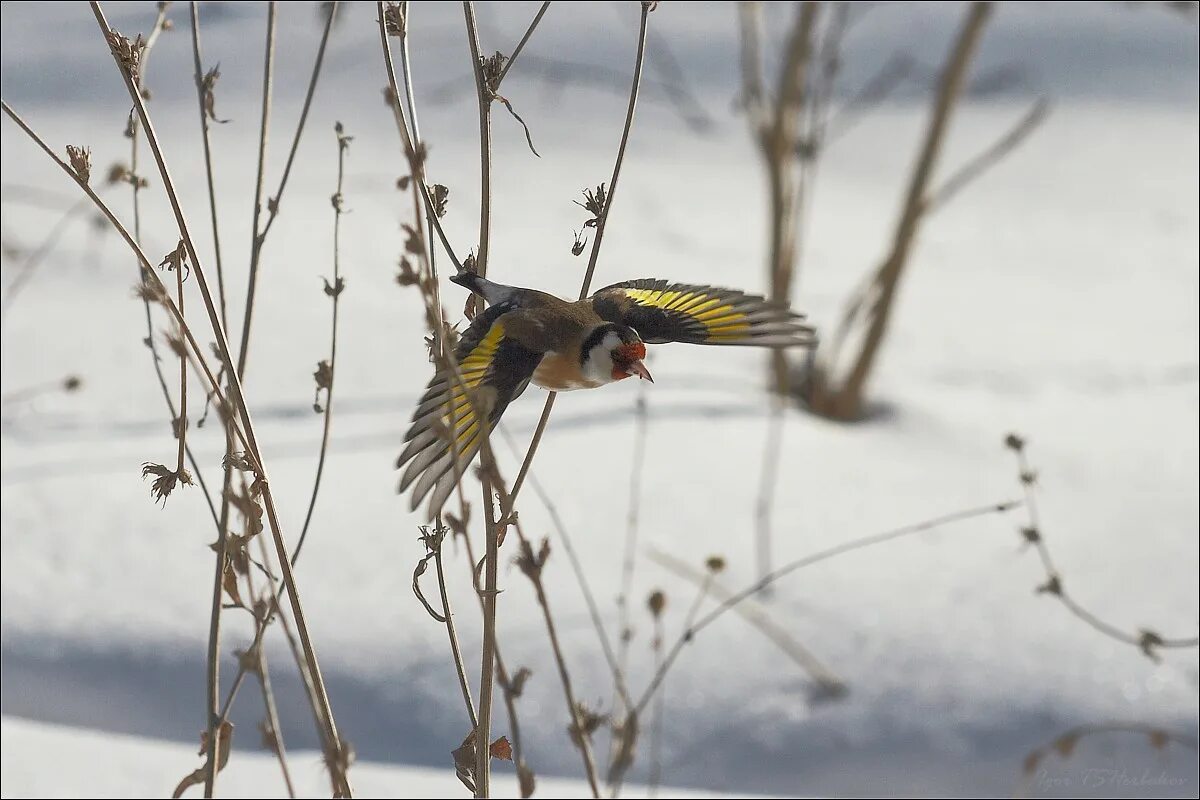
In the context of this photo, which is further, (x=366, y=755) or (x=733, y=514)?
(x=733, y=514)

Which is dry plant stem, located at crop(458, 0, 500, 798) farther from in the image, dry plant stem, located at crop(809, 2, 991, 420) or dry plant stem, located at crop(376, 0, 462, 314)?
dry plant stem, located at crop(809, 2, 991, 420)

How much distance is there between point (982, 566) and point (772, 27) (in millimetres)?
2458

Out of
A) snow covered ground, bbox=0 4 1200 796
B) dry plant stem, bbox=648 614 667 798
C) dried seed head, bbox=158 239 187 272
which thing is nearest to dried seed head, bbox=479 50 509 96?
dried seed head, bbox=158 239 187 272

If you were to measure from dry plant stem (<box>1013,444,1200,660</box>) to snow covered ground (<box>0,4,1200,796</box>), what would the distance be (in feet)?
0.11

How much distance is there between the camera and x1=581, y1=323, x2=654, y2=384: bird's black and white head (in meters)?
1.06

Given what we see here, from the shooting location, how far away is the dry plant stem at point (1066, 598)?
133 centimetres

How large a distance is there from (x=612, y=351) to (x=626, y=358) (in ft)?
0.05

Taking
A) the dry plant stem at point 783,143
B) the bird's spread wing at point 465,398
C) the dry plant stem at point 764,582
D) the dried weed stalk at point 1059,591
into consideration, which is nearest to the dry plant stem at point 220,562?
the bird's spread wing at point 465,398

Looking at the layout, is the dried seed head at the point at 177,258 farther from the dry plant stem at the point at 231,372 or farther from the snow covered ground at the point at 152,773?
the snow covered ground at the point at 152,773

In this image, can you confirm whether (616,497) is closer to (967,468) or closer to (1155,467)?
(967,468)

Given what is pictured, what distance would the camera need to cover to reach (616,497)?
2.34 m

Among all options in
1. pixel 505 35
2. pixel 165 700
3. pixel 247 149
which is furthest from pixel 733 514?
pixel 247 149

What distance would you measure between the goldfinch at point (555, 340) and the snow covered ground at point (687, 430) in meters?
0.84

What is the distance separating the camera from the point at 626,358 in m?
1.08
